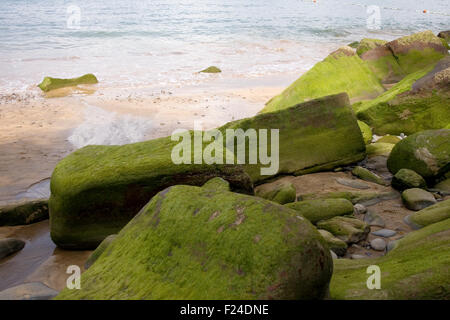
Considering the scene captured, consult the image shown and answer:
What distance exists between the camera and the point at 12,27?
25.9 meters

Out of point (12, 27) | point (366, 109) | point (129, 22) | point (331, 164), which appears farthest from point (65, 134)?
point (129, 22)

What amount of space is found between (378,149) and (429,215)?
266cm

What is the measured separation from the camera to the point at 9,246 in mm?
4465

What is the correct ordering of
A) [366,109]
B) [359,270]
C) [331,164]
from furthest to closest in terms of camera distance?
1. [366,109]
2. [331,164]
3. [359,270]

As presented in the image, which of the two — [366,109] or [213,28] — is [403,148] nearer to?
[366,109]

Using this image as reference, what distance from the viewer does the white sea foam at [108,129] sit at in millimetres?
8312

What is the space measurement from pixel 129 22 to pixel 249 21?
903cm

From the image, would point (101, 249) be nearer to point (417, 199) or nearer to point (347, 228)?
point (347, 228)

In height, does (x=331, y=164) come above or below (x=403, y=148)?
below

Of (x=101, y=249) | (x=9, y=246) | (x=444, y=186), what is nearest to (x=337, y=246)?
(x=101, y=249)

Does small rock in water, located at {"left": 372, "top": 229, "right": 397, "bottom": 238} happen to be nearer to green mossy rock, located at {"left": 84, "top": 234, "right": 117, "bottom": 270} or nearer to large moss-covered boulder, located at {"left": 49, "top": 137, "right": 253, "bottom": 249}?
large moss-covered boulder, located at {"left": 49, "top": 137, "right": 253, "bottom": 249}

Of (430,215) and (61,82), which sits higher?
(430,215)

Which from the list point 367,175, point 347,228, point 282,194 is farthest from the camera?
point 367,175

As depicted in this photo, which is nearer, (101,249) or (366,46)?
(101,249)
